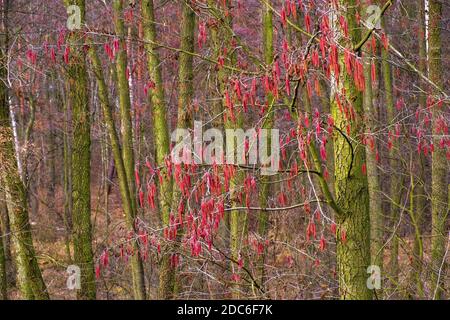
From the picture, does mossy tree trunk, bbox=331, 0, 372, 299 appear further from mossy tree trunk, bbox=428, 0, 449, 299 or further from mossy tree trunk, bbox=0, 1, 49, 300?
mossy tree trunk, bbox=0, 1, 49, 300

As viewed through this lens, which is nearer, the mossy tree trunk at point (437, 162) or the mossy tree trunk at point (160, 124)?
the mossy tree trunk at point (160, 124)

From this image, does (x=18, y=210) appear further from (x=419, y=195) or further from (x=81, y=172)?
(x=419, y=195)

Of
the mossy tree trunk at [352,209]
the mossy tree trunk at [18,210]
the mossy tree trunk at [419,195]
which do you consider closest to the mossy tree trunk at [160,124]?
the mossy tree trunk at [18,210]

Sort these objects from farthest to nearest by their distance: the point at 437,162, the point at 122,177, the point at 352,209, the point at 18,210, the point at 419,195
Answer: the point at 122,177
the point at 18,210
the point at 437,162
the point at 419,195
the point at 352,209

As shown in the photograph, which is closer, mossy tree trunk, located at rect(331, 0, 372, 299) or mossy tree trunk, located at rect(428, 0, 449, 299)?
mossy tree trunk, located at rect(331, 0, 372, 299)

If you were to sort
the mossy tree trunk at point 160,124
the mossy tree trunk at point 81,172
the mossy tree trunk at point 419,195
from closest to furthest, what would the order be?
the mossy tree trunk at point 419,195 < the mossy tree trunk at point 160,124 < the mossy tree trunk at point 81,172

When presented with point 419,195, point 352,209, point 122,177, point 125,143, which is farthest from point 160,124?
point 352,209

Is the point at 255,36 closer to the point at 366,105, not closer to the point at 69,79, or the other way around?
the point at 366,105

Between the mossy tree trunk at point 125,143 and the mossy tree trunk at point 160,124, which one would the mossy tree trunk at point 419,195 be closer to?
the mossy tree trunk at point 160,124

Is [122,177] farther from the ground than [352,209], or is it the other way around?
[122,177]

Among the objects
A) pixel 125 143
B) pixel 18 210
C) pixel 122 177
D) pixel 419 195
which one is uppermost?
pixel 125 143

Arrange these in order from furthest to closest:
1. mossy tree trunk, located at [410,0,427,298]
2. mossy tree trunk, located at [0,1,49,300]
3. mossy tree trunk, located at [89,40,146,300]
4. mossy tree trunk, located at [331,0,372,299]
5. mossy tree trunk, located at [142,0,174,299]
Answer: mossy tree trunk, located at [89,40,146,300] → mossy tree trunk, located at [0,1,49,300] → mossy tree trunk, located at [142,0,174,299] → mossy tree trunk, located at [410,0,427,298] → mossy tree trunk, located at [331,0,372,299]

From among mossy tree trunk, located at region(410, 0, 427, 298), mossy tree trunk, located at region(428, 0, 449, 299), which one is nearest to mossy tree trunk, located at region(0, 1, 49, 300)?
mossy tree trunk, located at region(410, 0, 427, 298)
